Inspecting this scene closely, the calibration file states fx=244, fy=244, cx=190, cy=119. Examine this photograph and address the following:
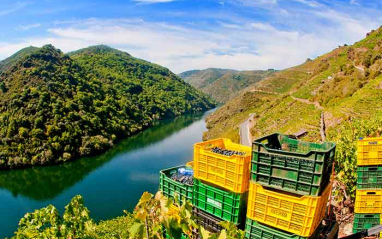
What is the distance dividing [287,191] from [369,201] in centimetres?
306

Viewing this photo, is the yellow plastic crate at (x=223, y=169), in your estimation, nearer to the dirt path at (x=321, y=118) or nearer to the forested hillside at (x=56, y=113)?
the dirt path at (x=321, y=118)

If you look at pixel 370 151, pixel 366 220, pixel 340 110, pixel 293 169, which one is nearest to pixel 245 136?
pixel 340 110

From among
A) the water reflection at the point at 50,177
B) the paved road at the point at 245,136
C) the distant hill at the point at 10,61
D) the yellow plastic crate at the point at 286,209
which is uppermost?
the distant hill at the point at 10,61

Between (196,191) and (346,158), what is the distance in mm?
5434

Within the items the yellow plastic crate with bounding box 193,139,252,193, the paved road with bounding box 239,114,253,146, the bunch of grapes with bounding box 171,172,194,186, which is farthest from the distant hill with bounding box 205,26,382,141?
the yellow plastic crate with bounding box 193,139,252,193

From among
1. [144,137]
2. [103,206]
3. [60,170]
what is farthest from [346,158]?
[144,137]

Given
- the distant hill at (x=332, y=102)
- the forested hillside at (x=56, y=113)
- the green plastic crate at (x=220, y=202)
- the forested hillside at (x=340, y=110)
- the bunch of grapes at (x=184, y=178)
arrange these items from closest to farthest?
the green plastic crate at (x=220, y=202)
the bunch of grapes at (x=184, y=178)
the forested hillside at (x=340, y=110)
the distant hill at (x=332, y=102)
the forested hillside at (x=56, y=113)

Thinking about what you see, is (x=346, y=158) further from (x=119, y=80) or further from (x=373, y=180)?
(x=119, y=80)

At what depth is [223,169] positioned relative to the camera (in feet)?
20.2

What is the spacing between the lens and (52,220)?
10.5 ft

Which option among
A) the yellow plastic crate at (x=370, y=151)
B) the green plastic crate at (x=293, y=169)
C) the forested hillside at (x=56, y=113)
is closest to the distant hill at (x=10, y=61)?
the forested hillside at (x=56, y=113)

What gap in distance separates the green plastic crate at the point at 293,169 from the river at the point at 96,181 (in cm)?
1812

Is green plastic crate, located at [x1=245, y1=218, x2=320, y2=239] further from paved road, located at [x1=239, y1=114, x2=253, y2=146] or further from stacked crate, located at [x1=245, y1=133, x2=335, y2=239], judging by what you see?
paved road, located at [x1=239, y1=114, x2=253, y2=146]

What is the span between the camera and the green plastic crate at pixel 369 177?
20.8 ft
